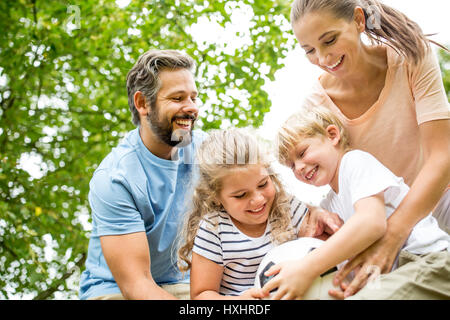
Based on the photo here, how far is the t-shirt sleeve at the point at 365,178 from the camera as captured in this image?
3.92 feet

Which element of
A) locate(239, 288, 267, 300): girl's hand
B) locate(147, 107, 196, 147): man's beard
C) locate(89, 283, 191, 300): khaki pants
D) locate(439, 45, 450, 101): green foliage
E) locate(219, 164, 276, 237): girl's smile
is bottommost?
locate(89, 283, 191, 300): khaki pants

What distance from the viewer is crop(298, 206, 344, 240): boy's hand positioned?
135 centimetres

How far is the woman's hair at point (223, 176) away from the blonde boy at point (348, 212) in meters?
0.09

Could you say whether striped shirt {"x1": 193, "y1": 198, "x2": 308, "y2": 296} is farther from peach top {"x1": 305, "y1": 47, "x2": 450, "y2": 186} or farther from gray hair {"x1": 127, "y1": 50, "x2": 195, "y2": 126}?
gray hair {"x1": 127, "y1": 50, "x2": 195, "y2": 126}

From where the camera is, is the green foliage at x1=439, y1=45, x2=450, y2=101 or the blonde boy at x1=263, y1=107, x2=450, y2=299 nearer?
the blonde boy at x1=263, y1=107, x2=450, y2=299

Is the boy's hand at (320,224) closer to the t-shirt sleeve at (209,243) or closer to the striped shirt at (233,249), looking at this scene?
the striped shirt at (233,249)

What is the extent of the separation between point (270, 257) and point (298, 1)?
2.49ft

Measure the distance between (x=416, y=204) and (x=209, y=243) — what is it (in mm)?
590

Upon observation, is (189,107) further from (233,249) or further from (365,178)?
(365,178)

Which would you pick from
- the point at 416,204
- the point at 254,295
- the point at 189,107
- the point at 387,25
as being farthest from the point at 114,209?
the point at 387,25

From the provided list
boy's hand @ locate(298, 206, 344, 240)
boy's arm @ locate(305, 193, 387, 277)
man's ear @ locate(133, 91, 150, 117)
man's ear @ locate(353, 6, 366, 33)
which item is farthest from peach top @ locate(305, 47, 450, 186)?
man's ear @ locate(133, 91, 150, 117)

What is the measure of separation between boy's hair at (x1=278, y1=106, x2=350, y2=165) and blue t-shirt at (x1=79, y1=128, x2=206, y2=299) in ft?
1.10

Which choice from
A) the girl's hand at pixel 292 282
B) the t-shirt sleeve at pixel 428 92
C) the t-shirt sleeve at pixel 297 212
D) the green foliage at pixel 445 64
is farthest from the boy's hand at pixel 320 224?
the green foliage at pixel 445 64
